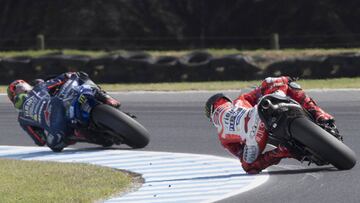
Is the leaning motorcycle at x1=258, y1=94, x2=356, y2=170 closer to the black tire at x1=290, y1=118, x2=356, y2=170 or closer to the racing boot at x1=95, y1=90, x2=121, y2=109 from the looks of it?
the black tire at x1=290, y1=118, x2=356, y2=170

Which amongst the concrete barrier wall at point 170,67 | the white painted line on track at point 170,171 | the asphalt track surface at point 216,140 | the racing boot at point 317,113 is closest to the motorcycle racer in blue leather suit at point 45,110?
the white painted line on track at point 170,171

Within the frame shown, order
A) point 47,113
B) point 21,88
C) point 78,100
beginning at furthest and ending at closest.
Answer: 1. point 21,88
2. point 47,113
3. point 78,100

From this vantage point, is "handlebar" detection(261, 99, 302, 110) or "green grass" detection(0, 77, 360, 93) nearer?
"handlebar" detection(261, 99, 302, 110)

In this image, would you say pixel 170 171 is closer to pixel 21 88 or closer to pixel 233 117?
pixel 233 117

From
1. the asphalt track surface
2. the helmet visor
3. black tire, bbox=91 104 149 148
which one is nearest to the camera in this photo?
the asphalt track surface

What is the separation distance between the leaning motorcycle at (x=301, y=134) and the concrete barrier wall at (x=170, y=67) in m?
13.9

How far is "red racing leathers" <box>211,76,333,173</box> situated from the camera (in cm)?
958

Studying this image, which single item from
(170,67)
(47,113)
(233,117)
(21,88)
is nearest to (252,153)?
(233,117)

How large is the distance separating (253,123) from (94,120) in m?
2.96

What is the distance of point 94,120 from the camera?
12.1m

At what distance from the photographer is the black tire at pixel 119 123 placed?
11.8m

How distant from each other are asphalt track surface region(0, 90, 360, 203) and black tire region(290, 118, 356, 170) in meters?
0.23

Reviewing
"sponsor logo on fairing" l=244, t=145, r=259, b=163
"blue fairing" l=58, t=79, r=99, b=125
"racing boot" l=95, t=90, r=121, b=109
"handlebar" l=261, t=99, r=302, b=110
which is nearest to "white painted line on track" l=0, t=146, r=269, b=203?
"sponsor logo on fairing" l=244, t=145, r=259, b=163

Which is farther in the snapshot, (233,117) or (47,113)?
(47,113)
